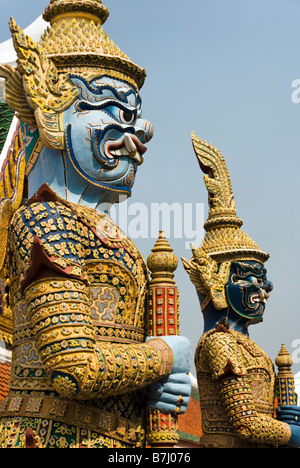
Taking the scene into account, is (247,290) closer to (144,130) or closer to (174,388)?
(144,130)

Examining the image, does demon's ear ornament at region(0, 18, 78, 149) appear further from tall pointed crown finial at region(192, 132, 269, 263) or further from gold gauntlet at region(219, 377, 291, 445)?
tall pointed crown finial at region(192, 132, 269, 263)

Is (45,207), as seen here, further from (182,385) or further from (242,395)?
(242,395)

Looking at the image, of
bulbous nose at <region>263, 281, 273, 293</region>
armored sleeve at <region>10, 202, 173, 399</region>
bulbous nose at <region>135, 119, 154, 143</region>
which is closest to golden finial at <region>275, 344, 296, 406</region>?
bulbous nose at <region>263, 281, 273, 293</region>

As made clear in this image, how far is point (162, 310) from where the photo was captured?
3.82 meters

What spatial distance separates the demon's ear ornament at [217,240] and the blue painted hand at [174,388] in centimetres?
268

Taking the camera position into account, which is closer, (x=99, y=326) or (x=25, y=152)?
(x=99, y=326)

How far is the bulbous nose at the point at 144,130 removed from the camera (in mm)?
4035

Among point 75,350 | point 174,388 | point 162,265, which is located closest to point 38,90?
point 162,265

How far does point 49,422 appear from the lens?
3.45 m

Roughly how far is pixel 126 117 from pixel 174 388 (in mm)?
1379

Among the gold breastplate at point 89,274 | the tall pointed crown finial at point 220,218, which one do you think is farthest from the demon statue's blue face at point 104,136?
the tall pointed crown finial at point 220,218

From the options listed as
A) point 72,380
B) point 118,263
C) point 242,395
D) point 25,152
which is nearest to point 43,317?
point 72,380

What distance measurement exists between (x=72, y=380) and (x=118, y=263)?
688 millimetres

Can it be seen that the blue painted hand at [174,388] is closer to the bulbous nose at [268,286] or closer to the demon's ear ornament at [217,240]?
the demon's ear ornament at [217,240]
